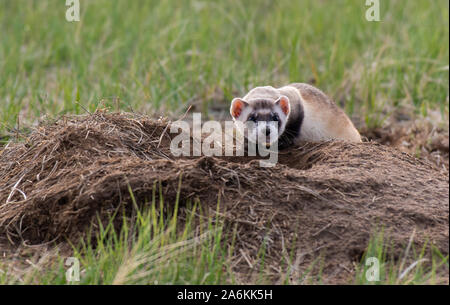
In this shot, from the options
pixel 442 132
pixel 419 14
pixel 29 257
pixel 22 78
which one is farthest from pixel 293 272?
pixel 419 14

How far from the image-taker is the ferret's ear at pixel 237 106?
5.38 meters

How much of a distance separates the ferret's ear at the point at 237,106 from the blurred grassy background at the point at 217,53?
5.05 feet

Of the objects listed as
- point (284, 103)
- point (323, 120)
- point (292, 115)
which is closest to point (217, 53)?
point (323, 120)

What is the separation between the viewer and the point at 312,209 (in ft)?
13.1

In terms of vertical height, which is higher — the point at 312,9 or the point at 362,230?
the point at 312,9

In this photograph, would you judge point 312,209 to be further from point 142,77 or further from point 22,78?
point 22,78

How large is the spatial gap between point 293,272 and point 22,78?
16.9 feet

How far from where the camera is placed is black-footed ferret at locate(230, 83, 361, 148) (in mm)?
5305

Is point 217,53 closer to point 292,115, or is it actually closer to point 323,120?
point 323,120

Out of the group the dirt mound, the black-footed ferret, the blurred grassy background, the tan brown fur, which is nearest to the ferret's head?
the black-footed ferret

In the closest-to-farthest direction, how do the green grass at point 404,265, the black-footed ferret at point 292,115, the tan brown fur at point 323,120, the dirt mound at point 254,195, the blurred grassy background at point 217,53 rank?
the green grass at point 404,265 < the dirt mound at point 254,195 < the black-footed ferret at point 292,115 < the tan brown fur at point 323,120 < the blurred grassy background at point 217,53

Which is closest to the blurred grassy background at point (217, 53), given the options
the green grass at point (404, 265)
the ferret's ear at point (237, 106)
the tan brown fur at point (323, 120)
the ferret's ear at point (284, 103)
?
the ferret's ear at point (237, 106)

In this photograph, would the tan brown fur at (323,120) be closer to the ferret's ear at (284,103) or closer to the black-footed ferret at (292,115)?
the black-footed ferret at (292,115)

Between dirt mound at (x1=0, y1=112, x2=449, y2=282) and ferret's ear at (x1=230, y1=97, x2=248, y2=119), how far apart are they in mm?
877
